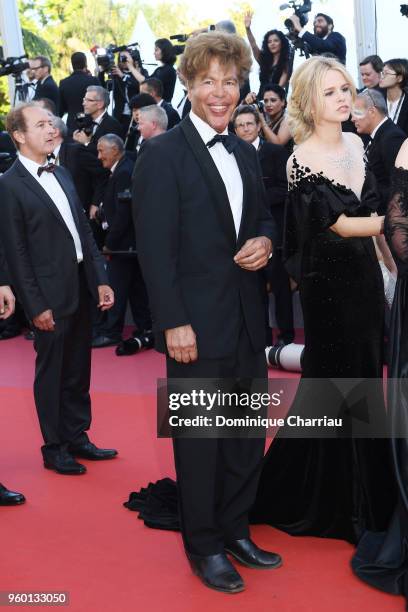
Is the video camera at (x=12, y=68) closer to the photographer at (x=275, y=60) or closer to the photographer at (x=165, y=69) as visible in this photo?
the photographer at (x=165, y=69)

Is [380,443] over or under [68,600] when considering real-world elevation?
over

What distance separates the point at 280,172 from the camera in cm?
639

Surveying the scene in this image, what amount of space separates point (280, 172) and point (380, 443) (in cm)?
348

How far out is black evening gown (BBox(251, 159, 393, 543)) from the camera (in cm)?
313

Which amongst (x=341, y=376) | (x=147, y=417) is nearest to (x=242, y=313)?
(x=341, y=376)

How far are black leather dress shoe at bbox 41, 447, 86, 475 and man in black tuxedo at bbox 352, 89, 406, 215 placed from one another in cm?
259

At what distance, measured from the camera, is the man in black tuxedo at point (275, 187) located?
20.9 feet

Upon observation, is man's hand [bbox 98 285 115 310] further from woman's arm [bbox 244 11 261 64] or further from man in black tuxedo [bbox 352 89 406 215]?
woman's arm [bbox 244 11 261 64]

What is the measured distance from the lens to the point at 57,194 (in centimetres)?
423

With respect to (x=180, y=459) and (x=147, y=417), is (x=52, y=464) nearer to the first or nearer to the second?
(x=147, y=417)

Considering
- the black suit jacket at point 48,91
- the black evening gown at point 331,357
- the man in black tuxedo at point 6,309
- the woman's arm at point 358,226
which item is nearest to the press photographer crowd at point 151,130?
the black suit jacket at point 48,91

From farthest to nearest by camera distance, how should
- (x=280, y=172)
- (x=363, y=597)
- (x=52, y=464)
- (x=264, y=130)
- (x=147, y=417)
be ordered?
(x=264, y=130)
(x=280, y=172)
(x=147, y=417)
(x=52, y=464)
(x=363, y=597)

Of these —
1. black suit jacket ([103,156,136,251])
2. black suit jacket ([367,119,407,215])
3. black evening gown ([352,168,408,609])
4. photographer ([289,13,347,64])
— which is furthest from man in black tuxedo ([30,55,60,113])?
black evening gown ([352,168,408,609])

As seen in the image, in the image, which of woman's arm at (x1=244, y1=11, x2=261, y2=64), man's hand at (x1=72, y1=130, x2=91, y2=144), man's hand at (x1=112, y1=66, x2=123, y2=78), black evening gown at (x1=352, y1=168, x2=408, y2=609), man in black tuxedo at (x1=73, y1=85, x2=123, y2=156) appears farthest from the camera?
man's hand at (x1=112, y1=66, x2=123, y2=78)
